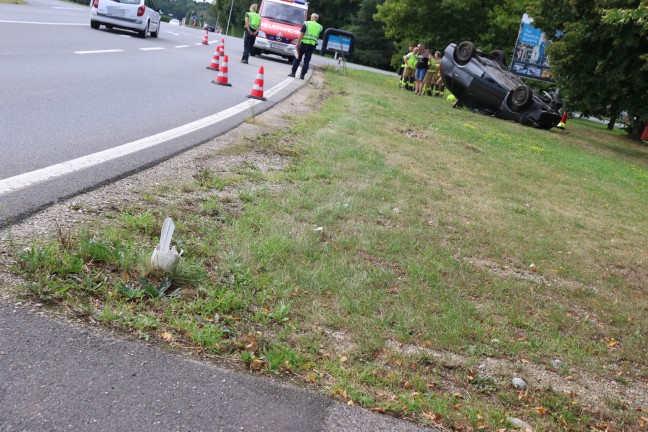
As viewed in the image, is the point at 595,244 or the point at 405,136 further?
the point at 405,136

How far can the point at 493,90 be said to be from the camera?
71.0 feet

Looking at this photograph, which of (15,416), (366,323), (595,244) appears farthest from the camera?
(595,244)

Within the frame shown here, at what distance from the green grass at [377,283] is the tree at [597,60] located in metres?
14.1

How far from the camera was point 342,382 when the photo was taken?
10.4 feet

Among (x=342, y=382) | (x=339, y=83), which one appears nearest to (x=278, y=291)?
(x=342, y=382)

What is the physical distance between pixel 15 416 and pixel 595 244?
6525 mm

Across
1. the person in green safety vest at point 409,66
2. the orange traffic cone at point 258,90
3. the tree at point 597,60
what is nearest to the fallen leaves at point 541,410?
the orange traffic cone at point 258,90

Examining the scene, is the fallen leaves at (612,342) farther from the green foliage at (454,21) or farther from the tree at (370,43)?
the tree at (370,43)

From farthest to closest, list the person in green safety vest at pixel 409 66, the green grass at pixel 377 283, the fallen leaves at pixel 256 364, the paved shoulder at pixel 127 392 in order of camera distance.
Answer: the person in green safety vest at pixel 409 66, the green grass at pixel 377 283, the fallen leaves at pixel 256 364, the paved shoulder at pixel 127 392

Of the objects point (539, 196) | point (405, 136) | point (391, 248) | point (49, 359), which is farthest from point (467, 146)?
point (49, 359)

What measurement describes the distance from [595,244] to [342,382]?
517 centimetres

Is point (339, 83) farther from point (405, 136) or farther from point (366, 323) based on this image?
point (366, 323)

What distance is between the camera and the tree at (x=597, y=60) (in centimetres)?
2077

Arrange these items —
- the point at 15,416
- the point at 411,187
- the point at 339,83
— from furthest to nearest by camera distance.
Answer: the point at 339,83, the point at 411,187, the point at 15,416
